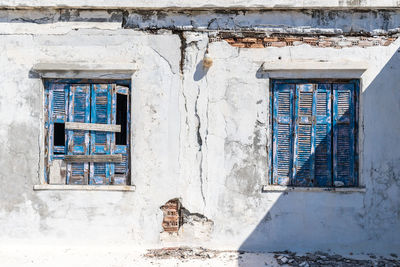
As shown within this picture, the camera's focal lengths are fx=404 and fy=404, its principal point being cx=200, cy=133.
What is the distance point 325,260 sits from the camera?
512cm

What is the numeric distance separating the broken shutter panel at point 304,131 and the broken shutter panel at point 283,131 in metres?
0.09

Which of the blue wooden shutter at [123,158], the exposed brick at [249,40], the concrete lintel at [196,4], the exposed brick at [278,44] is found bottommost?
the blue wooden shutter at [123,158]

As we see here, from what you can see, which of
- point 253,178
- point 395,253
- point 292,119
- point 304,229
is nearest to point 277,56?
point 292,119

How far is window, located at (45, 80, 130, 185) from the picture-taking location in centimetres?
559

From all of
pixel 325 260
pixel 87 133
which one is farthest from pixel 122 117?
pixel 325 260

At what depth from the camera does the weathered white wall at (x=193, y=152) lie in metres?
5.36

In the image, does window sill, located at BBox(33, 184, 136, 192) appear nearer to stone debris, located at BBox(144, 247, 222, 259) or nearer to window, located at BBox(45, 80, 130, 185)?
window, located at BBox(45, 80, 130, 185)

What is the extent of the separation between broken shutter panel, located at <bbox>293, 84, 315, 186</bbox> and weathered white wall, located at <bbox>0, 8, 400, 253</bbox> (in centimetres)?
37

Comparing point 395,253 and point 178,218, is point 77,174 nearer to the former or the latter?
point 178,218

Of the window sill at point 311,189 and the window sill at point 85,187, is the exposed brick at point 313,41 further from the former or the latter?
the window sill at point 85,187

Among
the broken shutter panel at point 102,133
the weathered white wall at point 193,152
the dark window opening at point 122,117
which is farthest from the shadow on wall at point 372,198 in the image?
the broken shutter panel at point 102,133

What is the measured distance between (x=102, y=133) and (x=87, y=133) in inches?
8.2

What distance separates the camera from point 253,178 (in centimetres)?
545

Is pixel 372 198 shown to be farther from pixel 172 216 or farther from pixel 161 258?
pixel 161 258
